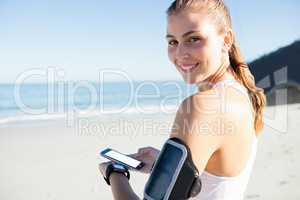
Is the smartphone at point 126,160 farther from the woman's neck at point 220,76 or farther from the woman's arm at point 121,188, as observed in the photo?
the woman's neck at point 220,76

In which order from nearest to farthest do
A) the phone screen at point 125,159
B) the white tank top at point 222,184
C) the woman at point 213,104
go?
the woman at point 213,104 < the white tank top at point 222,184 < the phone screen at point 125,159

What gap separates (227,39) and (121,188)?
0.62 m

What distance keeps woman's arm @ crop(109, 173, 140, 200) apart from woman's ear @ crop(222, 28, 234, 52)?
569 millimetres

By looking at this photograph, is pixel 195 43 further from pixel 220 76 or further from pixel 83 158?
pixel 83 158

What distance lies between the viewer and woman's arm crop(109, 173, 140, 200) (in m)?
1.28

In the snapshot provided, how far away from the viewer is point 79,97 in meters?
17.7

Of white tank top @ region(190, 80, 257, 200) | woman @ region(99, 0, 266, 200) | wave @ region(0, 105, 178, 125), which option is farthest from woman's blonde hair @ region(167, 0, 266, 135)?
wave @ region(0, 105, 178, 125)

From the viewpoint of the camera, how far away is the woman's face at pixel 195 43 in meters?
1.25

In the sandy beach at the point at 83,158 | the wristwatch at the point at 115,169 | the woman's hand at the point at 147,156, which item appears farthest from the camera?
the sandy beach at the point at 83,158

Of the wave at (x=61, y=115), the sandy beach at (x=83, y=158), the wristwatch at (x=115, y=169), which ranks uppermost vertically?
the wristwatch at (x=115, y=169)

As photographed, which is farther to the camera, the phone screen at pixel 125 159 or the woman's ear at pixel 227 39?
the phone screen at pixel 125 159

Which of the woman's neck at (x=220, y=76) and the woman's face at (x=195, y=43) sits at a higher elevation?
the woman's face at (x=195, y=43)

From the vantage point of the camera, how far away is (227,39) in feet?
4.52

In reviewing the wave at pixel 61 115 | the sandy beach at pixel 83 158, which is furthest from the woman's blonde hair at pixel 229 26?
the wave at pixel 61 115
